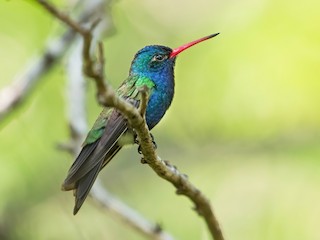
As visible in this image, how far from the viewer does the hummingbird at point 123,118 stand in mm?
4383

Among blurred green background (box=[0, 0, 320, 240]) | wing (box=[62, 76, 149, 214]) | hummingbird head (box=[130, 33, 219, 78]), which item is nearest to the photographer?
wing (box=[62, 76, 149, 214])

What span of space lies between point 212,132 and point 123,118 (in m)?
5.35

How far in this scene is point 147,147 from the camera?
3859mm

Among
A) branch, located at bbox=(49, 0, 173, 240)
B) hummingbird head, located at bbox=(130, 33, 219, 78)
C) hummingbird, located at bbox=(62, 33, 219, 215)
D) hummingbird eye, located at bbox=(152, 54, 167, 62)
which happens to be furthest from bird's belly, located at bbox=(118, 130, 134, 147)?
branch, located at bbox=(49, 0, 173, 240)

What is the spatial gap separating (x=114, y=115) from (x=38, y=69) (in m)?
1.87

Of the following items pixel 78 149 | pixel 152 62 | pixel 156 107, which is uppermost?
pixel 152 62

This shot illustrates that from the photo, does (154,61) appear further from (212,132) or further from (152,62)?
(212,132)

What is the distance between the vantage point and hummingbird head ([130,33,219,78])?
16.6ft

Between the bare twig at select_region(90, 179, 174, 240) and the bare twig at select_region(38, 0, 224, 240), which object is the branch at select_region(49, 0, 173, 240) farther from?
the bare twig at select_region(38, 0, 224, 240)

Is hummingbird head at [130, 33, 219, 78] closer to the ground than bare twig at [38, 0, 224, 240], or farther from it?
farther from it

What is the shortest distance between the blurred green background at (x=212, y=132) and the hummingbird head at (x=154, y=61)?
2.48m

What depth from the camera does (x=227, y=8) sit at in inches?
383

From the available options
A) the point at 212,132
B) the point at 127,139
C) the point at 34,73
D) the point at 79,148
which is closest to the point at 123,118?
the point at 127,139

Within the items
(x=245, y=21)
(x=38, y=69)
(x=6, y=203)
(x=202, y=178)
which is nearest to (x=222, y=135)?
(x=202, y=178)
